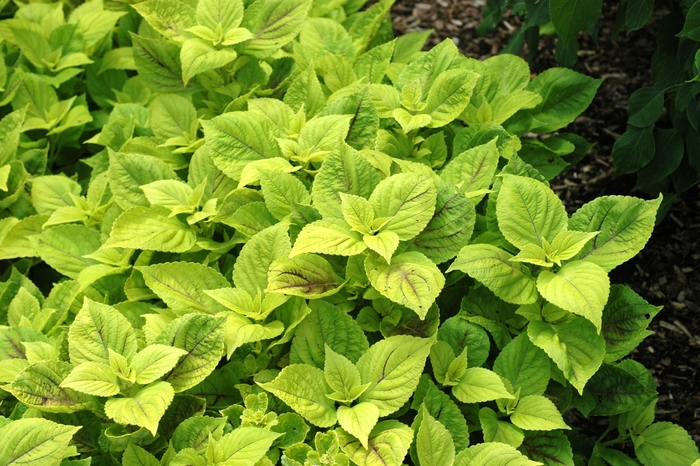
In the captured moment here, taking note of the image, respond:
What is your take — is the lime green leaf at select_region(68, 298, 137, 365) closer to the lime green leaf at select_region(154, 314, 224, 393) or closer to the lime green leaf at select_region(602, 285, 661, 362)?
the lime green leaf at select_region(154, 314, 224, 393)

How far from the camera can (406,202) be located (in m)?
2.20

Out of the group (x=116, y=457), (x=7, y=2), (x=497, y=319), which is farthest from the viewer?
(x=7, y=2)

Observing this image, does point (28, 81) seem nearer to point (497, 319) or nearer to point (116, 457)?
point (116, 457)

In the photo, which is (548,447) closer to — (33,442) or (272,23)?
(33,442)

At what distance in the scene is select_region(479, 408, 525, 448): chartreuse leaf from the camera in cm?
210

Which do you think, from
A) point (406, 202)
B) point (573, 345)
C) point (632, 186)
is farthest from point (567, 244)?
point (632, 186)

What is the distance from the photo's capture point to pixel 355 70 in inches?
121

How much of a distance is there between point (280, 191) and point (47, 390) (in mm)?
872

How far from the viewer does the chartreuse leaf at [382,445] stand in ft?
6.40

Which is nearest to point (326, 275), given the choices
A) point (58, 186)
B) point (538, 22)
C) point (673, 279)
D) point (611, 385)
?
point (611, 385)

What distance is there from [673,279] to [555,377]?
1.70m

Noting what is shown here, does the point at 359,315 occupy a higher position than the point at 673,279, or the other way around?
the point at 359,315

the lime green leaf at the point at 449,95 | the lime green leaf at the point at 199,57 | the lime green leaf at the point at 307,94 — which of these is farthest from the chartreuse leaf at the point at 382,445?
the lime green leaf at the point at 199,57

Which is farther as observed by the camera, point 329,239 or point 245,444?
point 329,239
